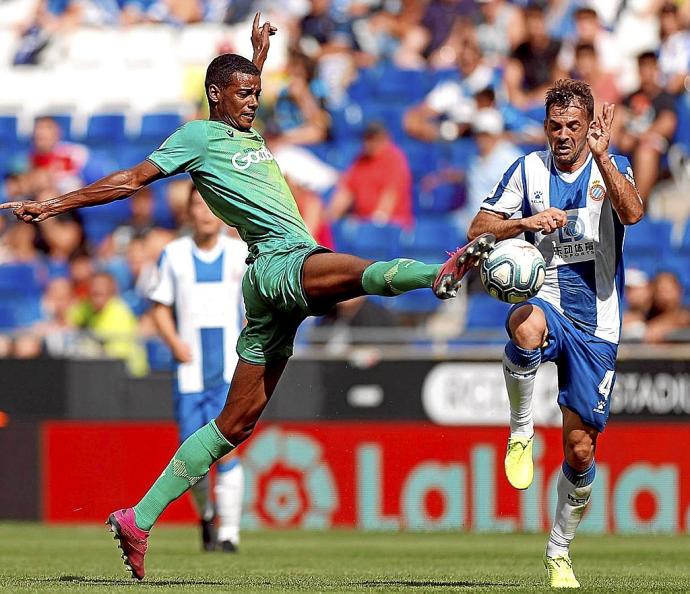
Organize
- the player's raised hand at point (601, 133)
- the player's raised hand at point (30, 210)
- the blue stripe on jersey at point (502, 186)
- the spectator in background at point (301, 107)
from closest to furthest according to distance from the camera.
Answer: the player's raised hand at point (30, 210) < the player's raised hand at point (601, 133) < the blue stripe on jersey at point (502, 186) < the spectator in background at point (301, 107)

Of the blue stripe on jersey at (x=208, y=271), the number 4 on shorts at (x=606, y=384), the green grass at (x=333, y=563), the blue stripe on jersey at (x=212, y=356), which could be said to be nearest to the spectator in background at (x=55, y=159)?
the green grass at (x=333, y=563)

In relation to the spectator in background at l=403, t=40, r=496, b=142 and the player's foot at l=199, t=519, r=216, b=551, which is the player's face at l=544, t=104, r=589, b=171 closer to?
the player's foot at l=199, t=519, r=216, b=551

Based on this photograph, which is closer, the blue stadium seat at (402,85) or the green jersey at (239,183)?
the green jersey at (239,183)

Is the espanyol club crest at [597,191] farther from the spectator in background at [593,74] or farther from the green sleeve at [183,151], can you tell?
the spectator in background at [593,74]

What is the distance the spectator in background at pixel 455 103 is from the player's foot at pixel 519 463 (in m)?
9.57

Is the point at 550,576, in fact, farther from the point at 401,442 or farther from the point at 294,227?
the point at 401,442

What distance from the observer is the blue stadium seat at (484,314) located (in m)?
15.1

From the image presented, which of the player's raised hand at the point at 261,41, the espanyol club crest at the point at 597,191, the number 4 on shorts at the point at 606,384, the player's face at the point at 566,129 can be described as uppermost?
the player's raised hand at the point at 261,41

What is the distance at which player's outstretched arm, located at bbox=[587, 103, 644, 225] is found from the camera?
758cm

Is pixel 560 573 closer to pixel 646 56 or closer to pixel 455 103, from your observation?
pixel 646 56

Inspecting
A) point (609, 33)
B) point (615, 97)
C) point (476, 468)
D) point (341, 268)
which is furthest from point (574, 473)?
point (609, 33)

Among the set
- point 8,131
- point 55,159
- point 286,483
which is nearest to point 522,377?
point 286,483

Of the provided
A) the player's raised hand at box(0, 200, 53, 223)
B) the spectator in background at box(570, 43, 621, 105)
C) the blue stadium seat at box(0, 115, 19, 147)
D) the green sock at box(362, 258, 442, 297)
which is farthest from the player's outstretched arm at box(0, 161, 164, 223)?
the blue stadium seat at box(0, 115, 19, 147)

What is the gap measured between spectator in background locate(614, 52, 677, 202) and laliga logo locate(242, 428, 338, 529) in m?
4.80
